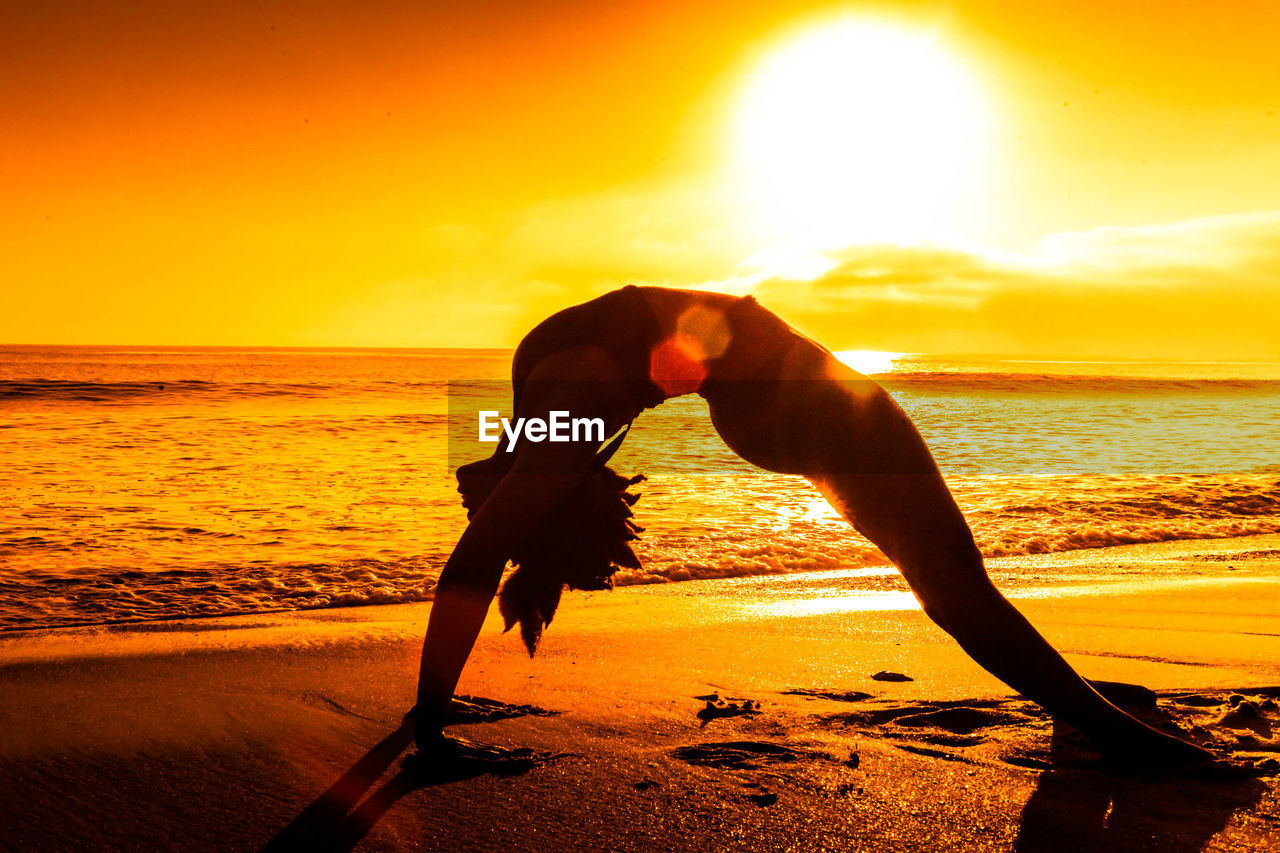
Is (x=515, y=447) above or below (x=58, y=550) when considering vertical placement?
above

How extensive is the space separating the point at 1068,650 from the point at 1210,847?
2.34 metres

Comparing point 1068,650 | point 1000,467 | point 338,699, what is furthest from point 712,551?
point 1000,467

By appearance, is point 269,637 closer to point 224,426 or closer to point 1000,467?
point 1000,467

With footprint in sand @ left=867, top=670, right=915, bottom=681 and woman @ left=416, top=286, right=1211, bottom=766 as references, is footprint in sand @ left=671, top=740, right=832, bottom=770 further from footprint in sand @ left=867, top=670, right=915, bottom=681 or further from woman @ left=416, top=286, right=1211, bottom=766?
footprint in sand @ left=867, top=670, right=915, bottom=681

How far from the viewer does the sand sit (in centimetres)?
219

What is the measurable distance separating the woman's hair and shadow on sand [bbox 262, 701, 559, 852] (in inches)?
16.6

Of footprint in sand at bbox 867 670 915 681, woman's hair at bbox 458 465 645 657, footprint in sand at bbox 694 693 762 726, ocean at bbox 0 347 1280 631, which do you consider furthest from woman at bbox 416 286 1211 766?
ocean at bbox 0 347 1280 631

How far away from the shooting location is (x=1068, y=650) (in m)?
4.32

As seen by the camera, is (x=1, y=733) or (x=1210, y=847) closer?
(x=1210, y=847)

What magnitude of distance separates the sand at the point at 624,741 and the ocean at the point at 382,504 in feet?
4.76

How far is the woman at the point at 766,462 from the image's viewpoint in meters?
2.46

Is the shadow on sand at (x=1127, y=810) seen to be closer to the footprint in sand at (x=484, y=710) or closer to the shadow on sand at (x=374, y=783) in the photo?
the shadow on sand at (x=374, y=783)

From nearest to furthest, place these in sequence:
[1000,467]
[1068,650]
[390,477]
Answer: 1. [1068,650]
2. [390,477]
3. [1000,467]

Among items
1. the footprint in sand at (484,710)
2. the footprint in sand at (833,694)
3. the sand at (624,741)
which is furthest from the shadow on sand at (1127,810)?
the footprint in sand at (484,710)
